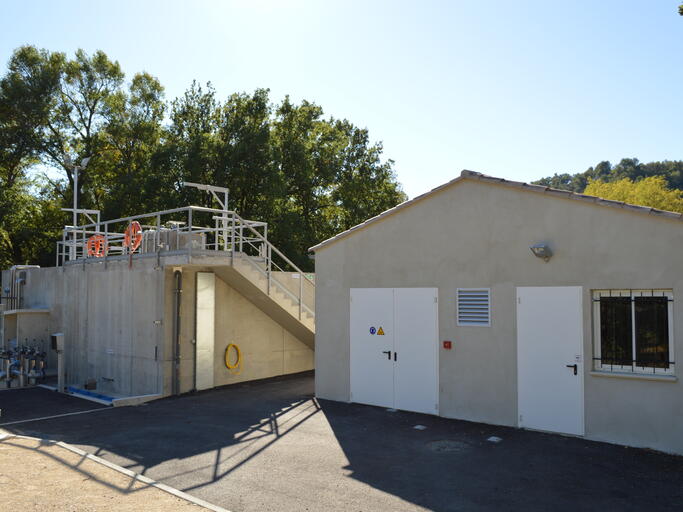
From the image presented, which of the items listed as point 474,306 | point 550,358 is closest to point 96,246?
point 474,306

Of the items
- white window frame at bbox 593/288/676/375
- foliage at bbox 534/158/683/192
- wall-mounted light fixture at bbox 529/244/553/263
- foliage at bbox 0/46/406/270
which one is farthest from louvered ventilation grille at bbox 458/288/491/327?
foliage at bbox 534/158/683/192

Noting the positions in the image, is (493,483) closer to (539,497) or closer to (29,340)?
(539,497)

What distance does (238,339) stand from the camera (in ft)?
48.5

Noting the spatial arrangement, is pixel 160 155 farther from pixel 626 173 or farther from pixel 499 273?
pixel 626 173

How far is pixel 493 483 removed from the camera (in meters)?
7.00

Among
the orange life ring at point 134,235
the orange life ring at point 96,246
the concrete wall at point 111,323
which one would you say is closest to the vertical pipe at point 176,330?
the concrete wall at point 111,323

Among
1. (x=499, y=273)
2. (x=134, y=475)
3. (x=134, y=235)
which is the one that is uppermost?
(x=134, y=235)

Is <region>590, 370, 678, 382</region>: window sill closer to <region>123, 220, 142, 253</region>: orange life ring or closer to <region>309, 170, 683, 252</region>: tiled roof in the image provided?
<region>309, 170, 683, 252</region>: tiled roof

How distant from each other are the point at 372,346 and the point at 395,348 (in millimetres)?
569

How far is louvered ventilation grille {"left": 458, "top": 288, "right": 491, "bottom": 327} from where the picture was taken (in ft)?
33.1

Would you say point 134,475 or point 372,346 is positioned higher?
point 372,346

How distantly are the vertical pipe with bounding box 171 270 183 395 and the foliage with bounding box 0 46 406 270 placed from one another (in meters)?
14.1

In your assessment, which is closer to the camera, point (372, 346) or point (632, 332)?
point (632, 332)

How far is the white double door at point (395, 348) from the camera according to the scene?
424 inches
